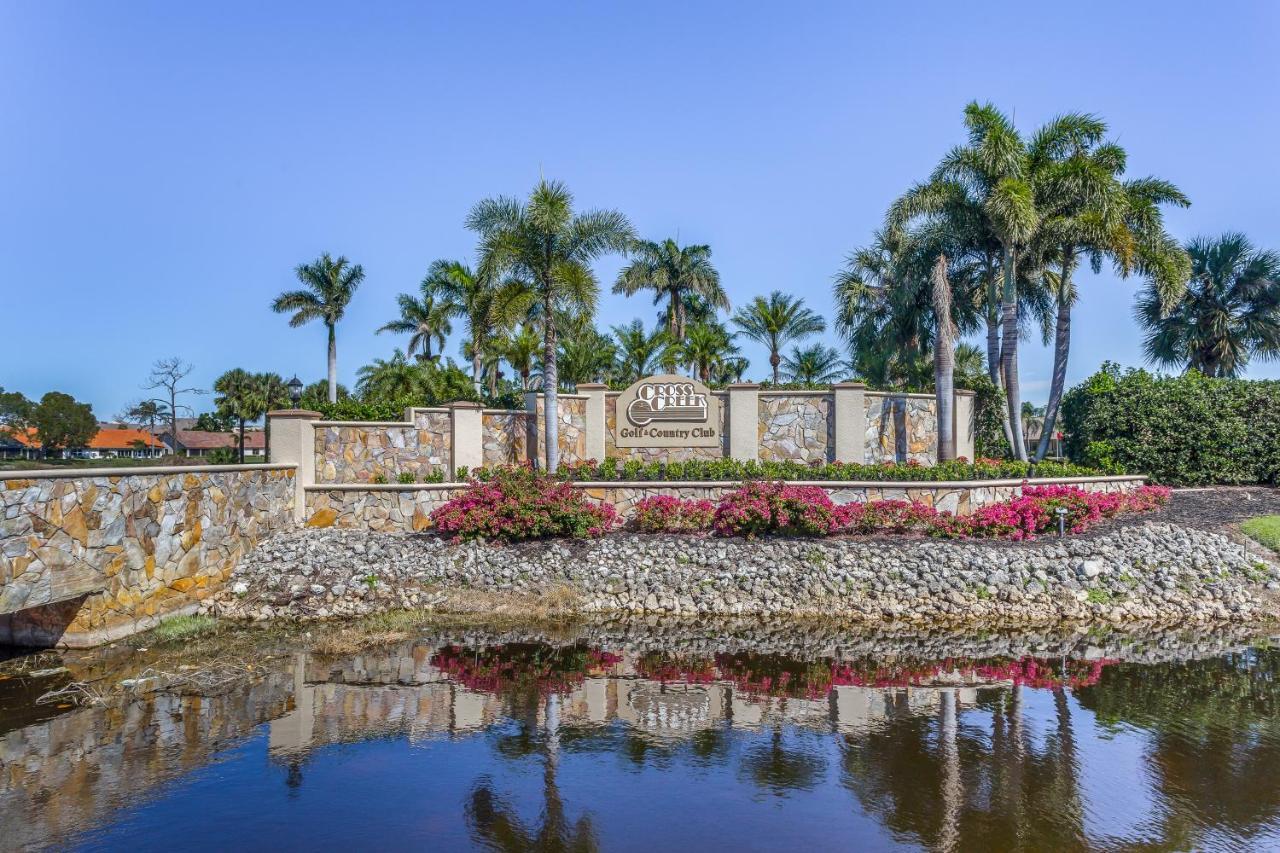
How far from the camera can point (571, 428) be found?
65.5 ft

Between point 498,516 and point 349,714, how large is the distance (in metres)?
6.73

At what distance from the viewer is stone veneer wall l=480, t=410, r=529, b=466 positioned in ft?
65.4

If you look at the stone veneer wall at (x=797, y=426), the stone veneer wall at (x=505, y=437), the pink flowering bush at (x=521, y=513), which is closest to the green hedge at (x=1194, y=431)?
the stone veneer wall at (x=797, y=426)

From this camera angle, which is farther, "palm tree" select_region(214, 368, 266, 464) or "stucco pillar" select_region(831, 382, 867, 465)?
"palm tree" select_region(214, 368, 266, 464)

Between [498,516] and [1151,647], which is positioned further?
[498,516]

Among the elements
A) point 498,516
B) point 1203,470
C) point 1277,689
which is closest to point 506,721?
point 498,516

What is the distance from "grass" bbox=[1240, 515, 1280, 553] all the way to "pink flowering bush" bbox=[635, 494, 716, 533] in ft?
37.1

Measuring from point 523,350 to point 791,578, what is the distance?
1891cm

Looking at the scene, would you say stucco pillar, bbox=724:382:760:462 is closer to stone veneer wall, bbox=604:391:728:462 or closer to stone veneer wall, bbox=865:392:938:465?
stone veneer wall, bbox=604:391:728:462

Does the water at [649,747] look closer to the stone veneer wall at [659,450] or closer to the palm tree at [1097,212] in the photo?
the stone veneer wall at [659,450]

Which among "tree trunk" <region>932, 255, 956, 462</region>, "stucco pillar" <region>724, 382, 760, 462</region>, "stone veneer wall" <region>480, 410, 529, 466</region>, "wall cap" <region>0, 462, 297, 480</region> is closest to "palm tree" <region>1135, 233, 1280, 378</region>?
"tree trunk" <region>932, 255, 956, 462</region>

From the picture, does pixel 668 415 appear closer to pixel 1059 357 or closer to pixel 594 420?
pixel 594 420

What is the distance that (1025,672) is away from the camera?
10312mm

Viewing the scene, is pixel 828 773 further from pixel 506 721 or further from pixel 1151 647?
pixel 1151 647
